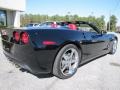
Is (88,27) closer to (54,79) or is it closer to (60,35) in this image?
(60,35)

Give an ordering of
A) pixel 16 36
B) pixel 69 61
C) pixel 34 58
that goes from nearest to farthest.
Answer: pixel 34 58 → pixel 16 36 → pixel 69 61

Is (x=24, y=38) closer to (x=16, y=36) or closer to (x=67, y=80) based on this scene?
(x=16, y=36)

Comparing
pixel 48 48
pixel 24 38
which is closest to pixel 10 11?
pixel 24 38

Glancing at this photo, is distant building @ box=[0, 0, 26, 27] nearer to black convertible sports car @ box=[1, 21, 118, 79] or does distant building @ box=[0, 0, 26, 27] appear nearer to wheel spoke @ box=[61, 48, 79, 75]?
black convertible sports car @ box=[1, 21, 118, 79]

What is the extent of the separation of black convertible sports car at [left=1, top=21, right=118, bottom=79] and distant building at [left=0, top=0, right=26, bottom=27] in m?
12.8

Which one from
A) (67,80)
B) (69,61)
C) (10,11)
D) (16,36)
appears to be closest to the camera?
(16,36)

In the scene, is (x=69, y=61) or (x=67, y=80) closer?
(x=67, y=80)

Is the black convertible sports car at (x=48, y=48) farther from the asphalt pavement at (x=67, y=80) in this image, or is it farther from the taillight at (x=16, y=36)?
the asphalt pavement at (x=67, y=80)

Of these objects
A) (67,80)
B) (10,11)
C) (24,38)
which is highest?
(10,11)

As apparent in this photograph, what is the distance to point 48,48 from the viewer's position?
3.06 metres

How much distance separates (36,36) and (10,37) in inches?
29.5

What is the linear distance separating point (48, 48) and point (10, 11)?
15504 millimetres

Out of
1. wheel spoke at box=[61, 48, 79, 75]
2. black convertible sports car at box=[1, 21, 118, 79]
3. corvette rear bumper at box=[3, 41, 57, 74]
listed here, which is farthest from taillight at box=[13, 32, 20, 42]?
wheel spoke at box=[61, 48, 79, 75]

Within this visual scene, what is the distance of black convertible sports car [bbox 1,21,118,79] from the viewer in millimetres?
2965
